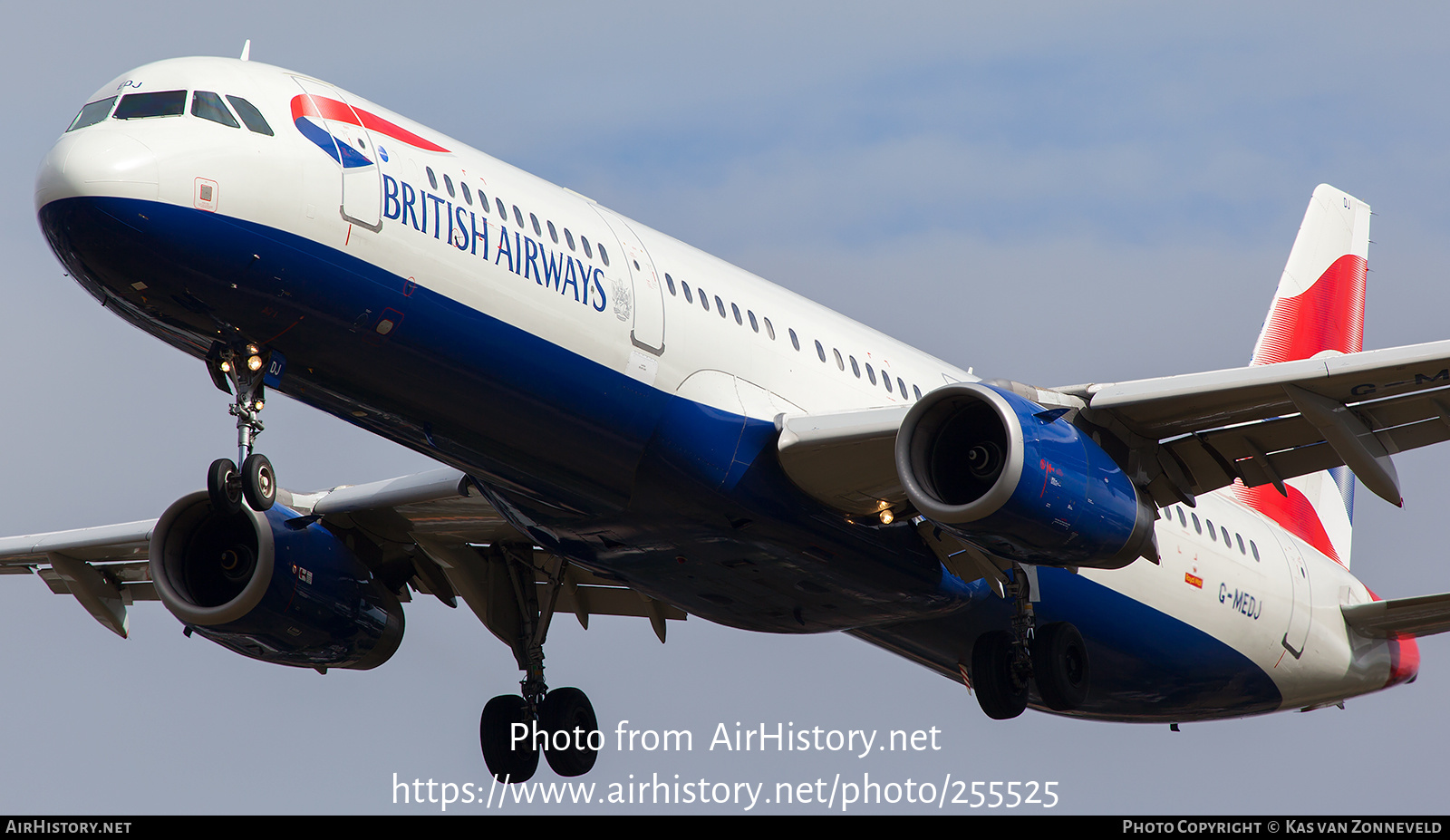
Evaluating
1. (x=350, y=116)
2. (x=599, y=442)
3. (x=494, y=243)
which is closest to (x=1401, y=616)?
(x=599, y=442)

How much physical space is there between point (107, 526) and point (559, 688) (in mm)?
7405

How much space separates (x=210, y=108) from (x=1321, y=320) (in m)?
23.0

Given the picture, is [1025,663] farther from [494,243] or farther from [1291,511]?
[494,243]

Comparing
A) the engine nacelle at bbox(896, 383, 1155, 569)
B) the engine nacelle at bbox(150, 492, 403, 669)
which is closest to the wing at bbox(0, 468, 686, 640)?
the engine nacelle at bbox(150, 492, 403, 669)

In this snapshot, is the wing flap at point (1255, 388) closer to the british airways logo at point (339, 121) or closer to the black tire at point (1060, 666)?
→ the black tire at point (1060, 666)

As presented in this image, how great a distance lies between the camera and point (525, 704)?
27.1m

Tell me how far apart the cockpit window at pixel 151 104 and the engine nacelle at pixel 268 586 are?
768 centimetres

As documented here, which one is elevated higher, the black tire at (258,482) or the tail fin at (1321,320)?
the tail fin at (1321,320)

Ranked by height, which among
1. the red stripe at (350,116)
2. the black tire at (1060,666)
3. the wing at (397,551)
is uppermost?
the red stripe at (350,116)

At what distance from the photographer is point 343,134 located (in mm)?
19078

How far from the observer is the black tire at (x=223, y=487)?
18.0m

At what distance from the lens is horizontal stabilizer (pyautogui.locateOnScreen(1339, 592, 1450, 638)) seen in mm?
27344

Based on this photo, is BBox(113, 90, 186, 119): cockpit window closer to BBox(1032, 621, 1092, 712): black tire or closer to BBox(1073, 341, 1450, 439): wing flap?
BBox(1073, 341, 1450, 439): wing flap

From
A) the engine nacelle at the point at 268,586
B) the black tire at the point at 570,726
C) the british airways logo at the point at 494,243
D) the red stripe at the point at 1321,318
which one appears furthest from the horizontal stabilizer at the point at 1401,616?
the engine nacelle at the point at 268,586
